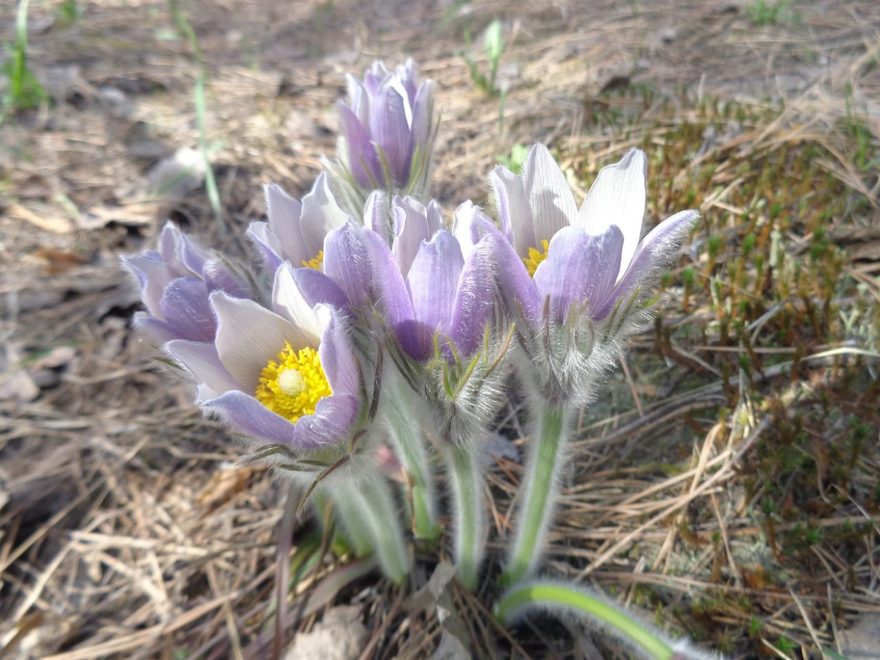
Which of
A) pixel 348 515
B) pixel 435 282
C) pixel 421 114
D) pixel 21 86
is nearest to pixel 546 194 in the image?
pixel 435 282

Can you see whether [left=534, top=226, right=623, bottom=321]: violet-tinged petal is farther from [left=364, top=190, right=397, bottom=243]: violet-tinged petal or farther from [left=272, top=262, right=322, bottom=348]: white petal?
[left=272, top=262, right=322, bottom=348]: white petal

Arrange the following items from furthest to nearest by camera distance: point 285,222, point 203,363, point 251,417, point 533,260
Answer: point 285,222 → point 533,260 → point 203,363 → point 251,417

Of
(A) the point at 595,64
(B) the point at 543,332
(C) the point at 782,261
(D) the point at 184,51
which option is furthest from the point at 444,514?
(D) the point at 184,51

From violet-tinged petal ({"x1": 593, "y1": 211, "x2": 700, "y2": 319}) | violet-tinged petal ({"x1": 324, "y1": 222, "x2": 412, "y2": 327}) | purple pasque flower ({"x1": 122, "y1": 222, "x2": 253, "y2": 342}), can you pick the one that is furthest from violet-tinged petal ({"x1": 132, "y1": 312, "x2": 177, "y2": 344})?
violet-tinged petal ({"x1": 593, "y1": 211, "x2": 700, "y2": 319})

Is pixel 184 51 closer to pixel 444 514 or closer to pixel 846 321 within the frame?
pixel 444 514

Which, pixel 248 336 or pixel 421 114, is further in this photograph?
pixel 421 114

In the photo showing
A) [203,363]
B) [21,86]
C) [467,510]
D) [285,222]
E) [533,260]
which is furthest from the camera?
[21,86]

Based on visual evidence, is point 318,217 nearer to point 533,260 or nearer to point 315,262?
point 315,262
